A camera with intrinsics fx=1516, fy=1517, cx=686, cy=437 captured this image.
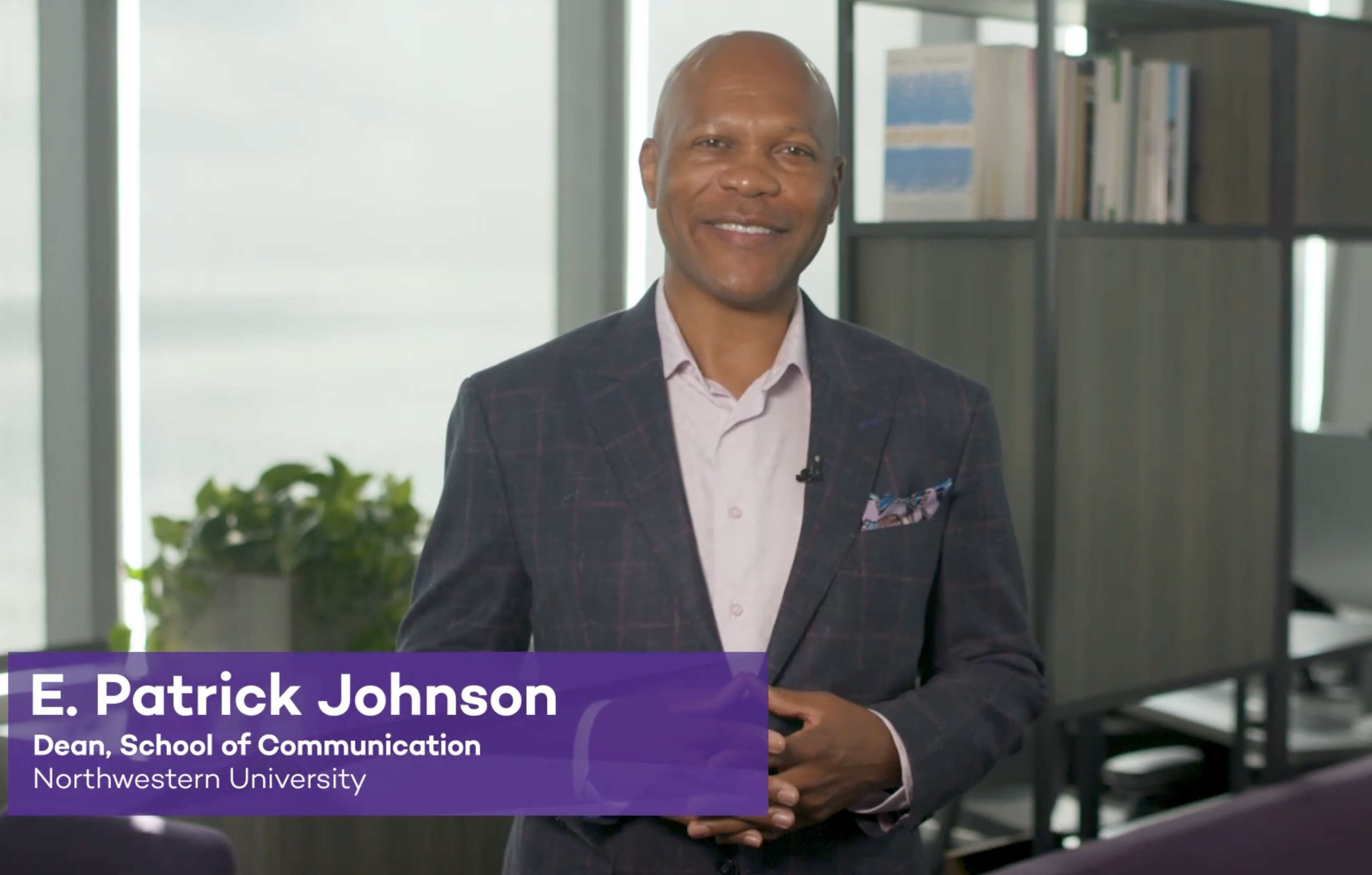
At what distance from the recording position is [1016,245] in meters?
2.77

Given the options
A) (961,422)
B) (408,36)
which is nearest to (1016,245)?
(961,422)

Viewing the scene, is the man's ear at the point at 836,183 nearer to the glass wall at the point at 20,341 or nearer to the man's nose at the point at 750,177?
the man's nose at the point at 750,177

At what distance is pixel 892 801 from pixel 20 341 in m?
2.48

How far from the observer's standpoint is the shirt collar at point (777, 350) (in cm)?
156

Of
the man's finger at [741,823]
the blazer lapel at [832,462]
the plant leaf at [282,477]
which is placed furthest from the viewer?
the plant leaf at [282,477]

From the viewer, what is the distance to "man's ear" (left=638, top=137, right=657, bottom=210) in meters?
1.54

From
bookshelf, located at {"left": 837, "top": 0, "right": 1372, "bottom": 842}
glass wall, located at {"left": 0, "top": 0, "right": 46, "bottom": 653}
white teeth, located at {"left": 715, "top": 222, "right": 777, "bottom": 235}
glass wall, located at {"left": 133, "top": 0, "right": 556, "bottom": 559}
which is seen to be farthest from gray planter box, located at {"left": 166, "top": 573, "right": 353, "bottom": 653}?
white teeth, located at {"left": 715, "top": 222, "right": 777, "bottom": 235}

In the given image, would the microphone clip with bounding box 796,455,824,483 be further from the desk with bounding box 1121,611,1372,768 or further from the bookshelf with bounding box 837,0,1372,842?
the desk with bounding box 1121,611,1372,768

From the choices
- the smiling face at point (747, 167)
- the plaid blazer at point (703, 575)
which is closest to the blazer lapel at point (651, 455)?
the plaid blazer at point (703, 575)

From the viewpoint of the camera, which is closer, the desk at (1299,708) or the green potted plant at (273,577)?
the green potted plant at (273,577)

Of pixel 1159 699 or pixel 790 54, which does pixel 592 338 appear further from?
pixel 1159 699

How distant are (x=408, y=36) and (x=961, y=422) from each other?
9.03 ft

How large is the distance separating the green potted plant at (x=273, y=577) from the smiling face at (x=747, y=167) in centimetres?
148

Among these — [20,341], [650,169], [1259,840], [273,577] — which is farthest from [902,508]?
[20,341]
